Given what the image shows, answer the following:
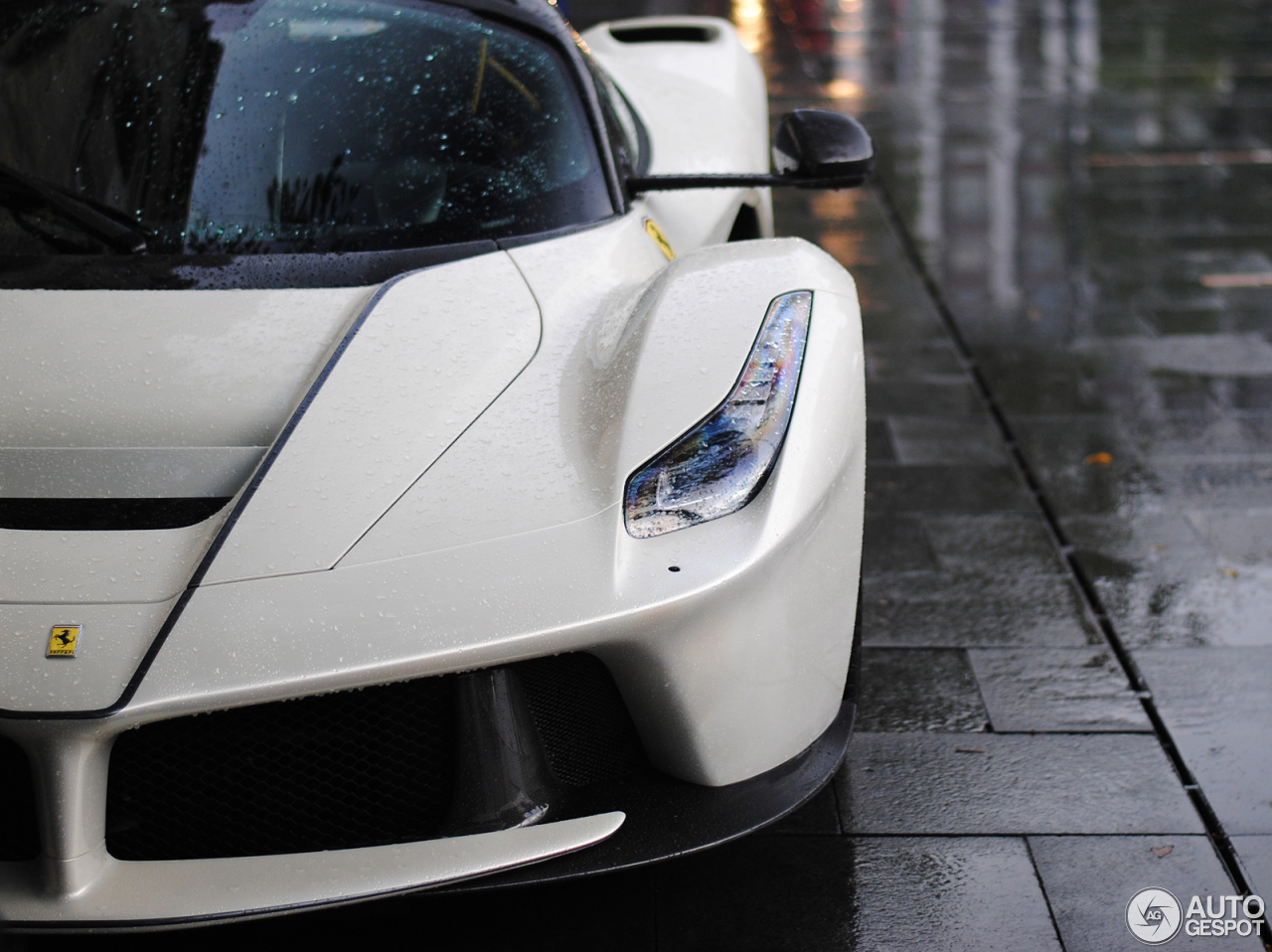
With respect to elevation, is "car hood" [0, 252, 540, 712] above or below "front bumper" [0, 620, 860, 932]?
above

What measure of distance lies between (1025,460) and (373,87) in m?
2.07

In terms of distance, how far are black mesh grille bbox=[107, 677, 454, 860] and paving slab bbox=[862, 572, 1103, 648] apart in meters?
1.37

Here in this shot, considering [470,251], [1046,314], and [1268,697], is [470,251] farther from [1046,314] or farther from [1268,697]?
[1046,314]

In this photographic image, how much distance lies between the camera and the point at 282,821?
5.65 ft

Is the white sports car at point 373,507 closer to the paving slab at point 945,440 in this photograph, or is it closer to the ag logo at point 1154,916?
the ag logo at point 1154,916

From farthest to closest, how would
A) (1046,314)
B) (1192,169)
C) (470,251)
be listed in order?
(1192,169)
(1046,314)
(470,251)

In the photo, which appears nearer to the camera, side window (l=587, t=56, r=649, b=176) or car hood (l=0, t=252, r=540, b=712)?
car hood (l=0, t=252, r=540, b=712)

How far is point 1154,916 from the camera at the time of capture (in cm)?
203

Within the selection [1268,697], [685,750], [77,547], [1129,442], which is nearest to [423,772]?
[685,750]

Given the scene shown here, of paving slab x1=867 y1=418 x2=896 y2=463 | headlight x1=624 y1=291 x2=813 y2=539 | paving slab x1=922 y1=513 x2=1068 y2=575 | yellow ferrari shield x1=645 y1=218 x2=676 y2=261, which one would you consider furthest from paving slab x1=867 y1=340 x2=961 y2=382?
headlight x1=624 y1=291 x2=813 y2=539

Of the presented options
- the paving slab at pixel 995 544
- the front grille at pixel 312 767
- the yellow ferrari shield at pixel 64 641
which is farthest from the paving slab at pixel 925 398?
the yellow ferrari shield at pixel 64 641

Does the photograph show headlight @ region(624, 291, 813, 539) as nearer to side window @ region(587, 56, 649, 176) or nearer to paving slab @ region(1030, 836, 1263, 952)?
paving slab @ region(1030, 836, 1263, 952)

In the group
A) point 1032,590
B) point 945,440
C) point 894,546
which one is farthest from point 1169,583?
point 945,440

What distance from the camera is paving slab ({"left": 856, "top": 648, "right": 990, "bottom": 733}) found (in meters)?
2.55
